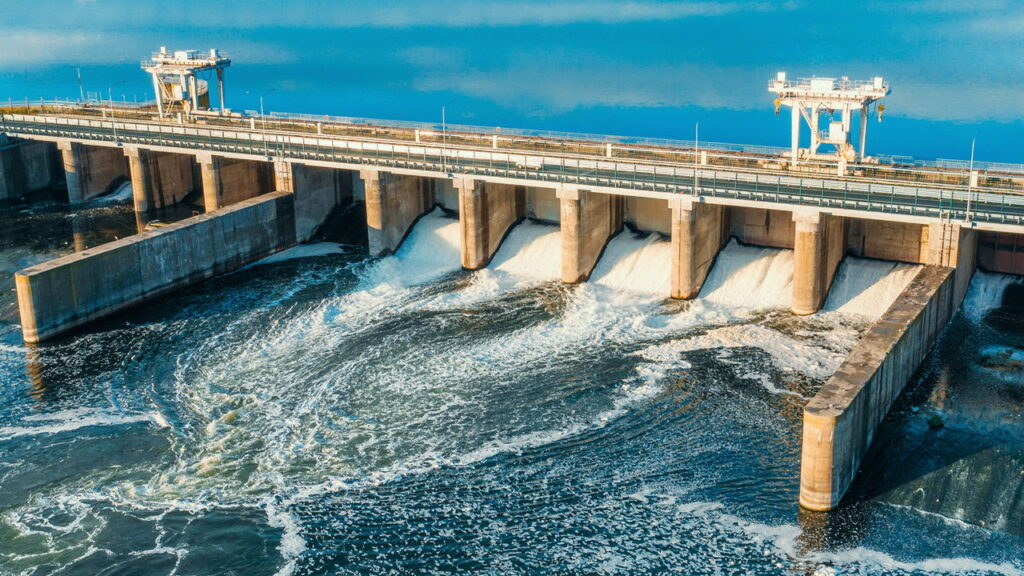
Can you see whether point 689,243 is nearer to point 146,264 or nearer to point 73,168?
point 146,264

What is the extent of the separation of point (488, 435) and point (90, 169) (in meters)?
55.0

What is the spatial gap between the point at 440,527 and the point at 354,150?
37816mm

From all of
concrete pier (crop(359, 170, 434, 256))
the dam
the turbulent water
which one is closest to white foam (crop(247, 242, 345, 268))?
the dam

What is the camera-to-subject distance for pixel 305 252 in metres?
66.8

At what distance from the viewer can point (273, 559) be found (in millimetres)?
32531

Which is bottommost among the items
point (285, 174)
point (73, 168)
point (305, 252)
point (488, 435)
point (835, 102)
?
point (488, 435)

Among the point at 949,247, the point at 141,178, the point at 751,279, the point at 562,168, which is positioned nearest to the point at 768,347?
the point at 751,279

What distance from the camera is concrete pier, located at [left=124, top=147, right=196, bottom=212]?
249 ft

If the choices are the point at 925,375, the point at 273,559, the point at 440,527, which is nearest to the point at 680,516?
the point at 440,527

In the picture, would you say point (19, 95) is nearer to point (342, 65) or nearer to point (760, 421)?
point (342, 65)

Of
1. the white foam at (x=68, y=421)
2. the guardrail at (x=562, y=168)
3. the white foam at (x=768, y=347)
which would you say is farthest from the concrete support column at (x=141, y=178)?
the white foam at (x=768, y=347)

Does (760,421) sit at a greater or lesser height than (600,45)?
lesser

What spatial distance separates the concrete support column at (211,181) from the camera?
71.0 m

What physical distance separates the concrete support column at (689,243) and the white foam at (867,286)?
6823 millimetres
